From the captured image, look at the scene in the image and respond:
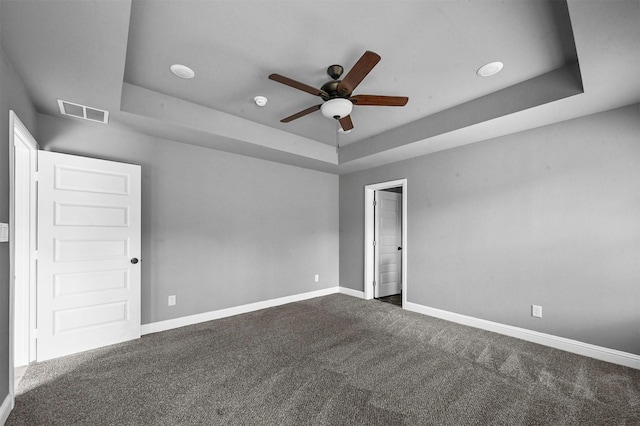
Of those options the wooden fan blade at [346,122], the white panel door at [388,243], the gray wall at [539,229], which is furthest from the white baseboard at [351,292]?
the wooden fan blade at [346,122]

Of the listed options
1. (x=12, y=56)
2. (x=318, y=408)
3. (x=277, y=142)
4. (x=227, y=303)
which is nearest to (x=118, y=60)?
(x=12, y=56)

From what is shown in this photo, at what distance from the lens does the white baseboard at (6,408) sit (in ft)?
6.15

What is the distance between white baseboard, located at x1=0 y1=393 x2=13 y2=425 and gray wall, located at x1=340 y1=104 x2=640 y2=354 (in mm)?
4332

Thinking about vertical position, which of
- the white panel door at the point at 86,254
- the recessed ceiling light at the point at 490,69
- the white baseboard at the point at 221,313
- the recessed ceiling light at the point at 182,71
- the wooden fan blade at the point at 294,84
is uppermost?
the recessed ceiling light at the point at 182,71

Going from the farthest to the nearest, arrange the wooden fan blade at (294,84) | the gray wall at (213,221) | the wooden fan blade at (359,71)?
the gray wall at (213,221), the wooden fan blade at (294,84), the wooden fan blade at (359,71)

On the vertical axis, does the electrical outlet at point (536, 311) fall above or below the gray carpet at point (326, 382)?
above

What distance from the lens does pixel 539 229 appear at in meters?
3.26

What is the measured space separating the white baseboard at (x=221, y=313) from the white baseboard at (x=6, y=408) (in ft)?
4.81

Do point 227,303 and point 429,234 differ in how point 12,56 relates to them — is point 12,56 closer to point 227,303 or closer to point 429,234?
point 227,303

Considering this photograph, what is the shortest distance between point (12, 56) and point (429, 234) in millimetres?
4614

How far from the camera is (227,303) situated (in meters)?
4.20

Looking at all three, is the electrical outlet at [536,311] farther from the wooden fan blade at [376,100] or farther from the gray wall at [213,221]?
the gray wall at [213,221]

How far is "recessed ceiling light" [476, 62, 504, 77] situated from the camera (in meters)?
2.51

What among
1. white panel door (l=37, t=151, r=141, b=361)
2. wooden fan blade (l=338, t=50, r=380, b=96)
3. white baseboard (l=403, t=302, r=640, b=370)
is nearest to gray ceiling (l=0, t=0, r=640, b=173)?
wooden fan blade (l=338, t=50, r=380, b=96)
